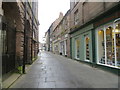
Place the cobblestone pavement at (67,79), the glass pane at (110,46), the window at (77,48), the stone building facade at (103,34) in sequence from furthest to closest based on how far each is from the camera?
1. the window at (77,48)
2. the glass pane at (110,46)
3. the stone building facade at (103,34)
4. the cobblestone pavement at (67,79)

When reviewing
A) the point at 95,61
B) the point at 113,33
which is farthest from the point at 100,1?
the point at 95,61

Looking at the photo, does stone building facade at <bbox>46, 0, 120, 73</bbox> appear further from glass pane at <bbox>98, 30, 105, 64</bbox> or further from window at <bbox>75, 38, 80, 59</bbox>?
window at <bbox>75, 38, 80, 59</bbox>

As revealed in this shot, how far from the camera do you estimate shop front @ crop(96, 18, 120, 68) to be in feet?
24.8

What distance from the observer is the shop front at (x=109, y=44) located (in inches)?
298

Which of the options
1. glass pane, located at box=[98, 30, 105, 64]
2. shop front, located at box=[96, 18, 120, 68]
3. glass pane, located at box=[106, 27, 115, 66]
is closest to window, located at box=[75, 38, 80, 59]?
shop front, located at box=[96, 18, 120, 68]

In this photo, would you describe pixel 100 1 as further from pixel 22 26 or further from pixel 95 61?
pixel 22 26

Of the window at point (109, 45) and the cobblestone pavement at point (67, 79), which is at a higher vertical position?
the window at point (109, 45)

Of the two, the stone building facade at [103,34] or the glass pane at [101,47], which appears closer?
the stone building facade at [103,34]

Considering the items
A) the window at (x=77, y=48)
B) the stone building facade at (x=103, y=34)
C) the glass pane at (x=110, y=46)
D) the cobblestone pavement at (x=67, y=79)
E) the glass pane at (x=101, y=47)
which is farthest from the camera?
the window at (x=77, y=48)

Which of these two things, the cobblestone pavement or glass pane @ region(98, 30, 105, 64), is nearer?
the cobblestone pavement

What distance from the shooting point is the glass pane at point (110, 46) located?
802 cm

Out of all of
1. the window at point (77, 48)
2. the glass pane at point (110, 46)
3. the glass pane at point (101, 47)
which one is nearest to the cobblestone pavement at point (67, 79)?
the glass pane at point (110, 46)

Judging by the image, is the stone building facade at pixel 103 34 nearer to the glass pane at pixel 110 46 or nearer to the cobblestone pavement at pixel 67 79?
the glass pane at pixel 110 46

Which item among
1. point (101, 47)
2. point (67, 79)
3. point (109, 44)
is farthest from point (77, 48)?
point (67, 79)
